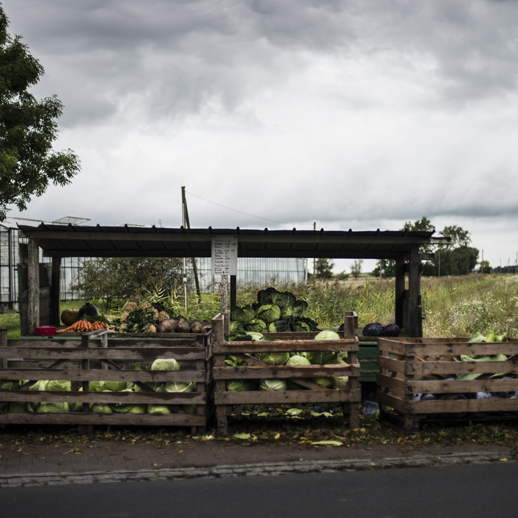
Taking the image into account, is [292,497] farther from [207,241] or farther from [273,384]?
[207,241]

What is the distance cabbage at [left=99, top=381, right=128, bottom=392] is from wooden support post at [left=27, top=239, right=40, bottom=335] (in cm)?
279

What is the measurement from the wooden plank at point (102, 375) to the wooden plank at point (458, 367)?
2372 millimetres

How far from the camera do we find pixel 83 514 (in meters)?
4.11

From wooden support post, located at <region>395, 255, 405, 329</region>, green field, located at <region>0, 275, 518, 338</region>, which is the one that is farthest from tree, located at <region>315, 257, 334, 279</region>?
wooden support post, located at <region>395, 255, 405, 329</region>

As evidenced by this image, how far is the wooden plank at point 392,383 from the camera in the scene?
5.98 metres

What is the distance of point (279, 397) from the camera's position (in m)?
5.98

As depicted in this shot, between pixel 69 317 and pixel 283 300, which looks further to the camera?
pixel 69 317

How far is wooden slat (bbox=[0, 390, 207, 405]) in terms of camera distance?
19.5 feet

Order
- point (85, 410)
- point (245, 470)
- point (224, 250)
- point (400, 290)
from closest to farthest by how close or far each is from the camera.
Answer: point (245, 470), point (85, 410), point (224, 250), point (400, 290)

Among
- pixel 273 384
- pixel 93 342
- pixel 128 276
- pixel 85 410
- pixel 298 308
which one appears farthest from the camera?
pixel 128 276

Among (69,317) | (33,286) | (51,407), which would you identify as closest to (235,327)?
(51,407)

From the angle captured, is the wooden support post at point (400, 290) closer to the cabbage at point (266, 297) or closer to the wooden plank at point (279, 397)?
the cabbage at point (266, 297)

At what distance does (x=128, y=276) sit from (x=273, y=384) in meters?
12.5

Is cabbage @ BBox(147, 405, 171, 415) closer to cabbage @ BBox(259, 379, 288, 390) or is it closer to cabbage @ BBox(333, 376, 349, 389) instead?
cabbage @ BBox(259, 379, 288, 390)
